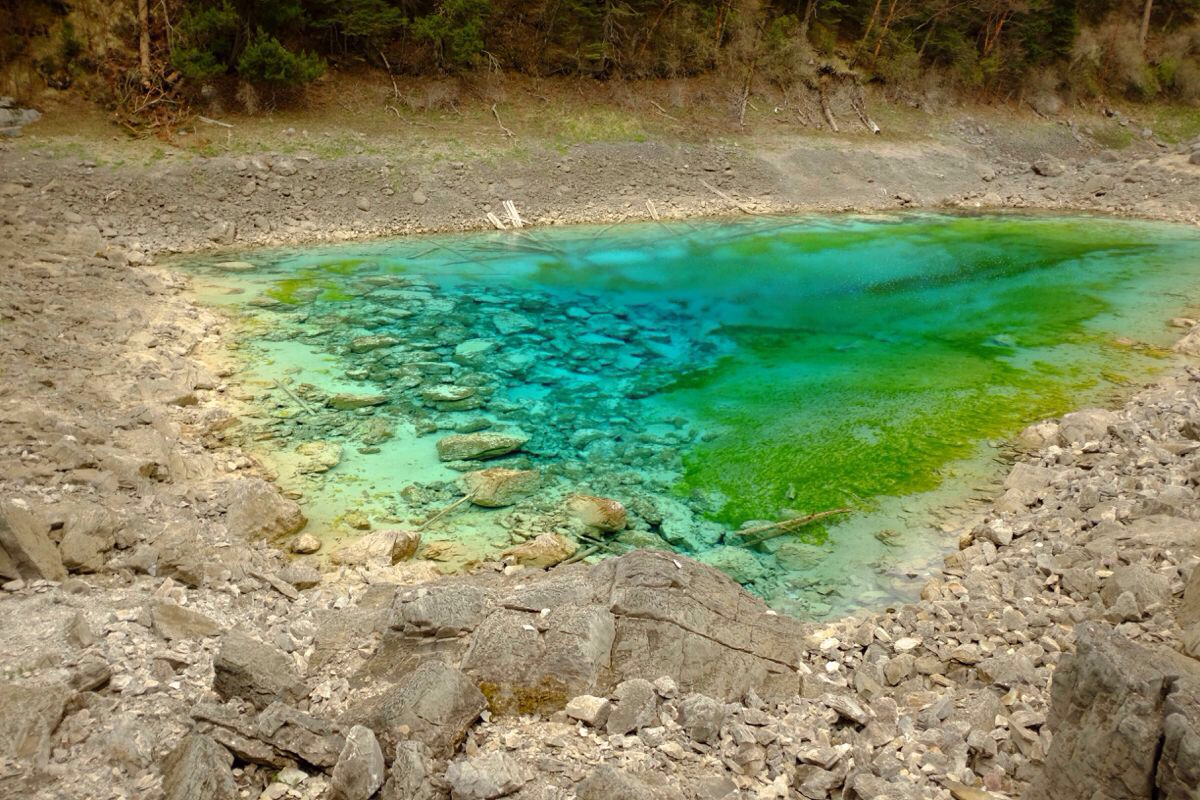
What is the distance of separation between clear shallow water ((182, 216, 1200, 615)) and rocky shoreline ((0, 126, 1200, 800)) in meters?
1.02

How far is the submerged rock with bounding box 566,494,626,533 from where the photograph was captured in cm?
842

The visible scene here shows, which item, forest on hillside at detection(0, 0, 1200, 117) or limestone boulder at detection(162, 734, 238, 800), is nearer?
limestone boulder at detection(162, 734, 238, 800)

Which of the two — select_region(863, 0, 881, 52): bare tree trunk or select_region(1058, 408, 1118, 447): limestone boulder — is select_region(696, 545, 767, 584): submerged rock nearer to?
select_region(1058, 408, 1118, 447): limestone boulder

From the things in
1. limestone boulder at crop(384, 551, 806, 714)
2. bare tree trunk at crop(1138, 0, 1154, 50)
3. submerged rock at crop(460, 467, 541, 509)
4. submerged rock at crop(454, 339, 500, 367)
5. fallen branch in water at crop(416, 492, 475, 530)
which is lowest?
submerged rock at crop(454, 339, 500, 367)

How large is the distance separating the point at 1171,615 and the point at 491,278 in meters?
15.1

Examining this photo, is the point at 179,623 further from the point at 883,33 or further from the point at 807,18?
the point at 883,33

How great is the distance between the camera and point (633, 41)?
32.0 metres

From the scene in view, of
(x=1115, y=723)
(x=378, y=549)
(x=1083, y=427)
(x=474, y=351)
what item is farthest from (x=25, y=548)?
(x=1083, y=427)

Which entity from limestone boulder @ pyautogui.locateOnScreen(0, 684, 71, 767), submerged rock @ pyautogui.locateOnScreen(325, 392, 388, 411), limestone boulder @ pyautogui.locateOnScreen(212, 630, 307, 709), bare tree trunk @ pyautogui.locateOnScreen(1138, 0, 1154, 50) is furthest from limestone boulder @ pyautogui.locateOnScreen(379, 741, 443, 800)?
bare tree trunk @ pyautogui.locateOnScreen(1138, 0, 1154, 50)

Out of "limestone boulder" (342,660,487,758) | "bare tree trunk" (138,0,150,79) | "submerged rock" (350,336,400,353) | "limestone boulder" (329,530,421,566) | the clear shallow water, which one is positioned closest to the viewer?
"limestone boulder" (342,660,487,758)

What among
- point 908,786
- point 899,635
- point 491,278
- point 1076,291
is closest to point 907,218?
point 1076,291

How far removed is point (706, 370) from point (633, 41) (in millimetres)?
23601

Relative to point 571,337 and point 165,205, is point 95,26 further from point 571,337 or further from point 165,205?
point 571,337

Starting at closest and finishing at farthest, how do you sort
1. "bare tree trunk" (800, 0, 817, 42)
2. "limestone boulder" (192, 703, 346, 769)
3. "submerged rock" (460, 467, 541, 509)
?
"limestone boulder" (192, 703, 346, 769) → "submerged rock" (460, 467, 541, 509) → "bare tree trunk" (800, 0, 817, 42)
